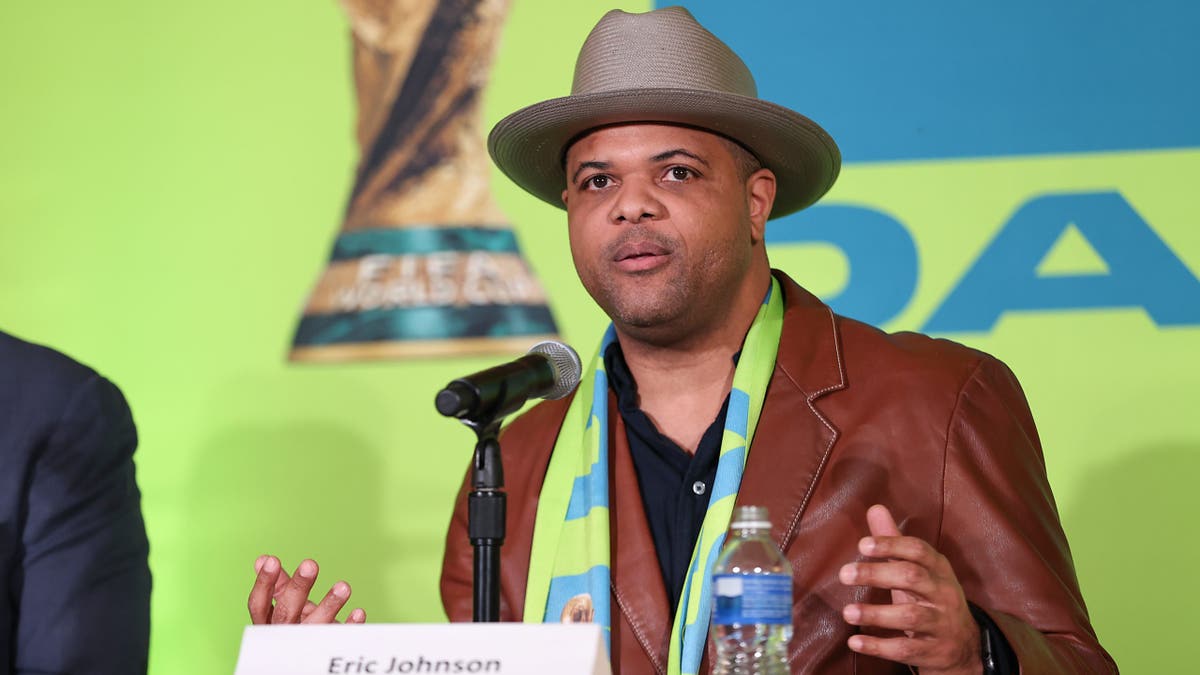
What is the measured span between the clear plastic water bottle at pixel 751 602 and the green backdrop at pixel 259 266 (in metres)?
1.31

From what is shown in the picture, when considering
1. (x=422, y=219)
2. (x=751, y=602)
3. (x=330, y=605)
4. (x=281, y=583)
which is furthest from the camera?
(x=422, y=219)

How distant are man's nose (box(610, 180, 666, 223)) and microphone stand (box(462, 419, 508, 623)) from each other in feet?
3.08

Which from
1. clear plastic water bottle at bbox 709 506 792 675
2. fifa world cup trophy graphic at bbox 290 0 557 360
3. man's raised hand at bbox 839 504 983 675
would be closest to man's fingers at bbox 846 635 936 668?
man's raised hand at bbox 839 504 983 675

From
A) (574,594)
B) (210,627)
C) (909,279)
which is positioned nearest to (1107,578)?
(909,279)

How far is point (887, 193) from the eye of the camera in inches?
134

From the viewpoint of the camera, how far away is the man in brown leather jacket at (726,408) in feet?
7.76

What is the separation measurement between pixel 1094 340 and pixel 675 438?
114 cm

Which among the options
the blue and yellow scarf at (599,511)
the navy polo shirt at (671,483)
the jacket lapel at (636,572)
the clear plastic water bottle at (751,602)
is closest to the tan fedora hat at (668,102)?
the blue and yellow scarf at (599,511)

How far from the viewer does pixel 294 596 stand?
84.2 inches

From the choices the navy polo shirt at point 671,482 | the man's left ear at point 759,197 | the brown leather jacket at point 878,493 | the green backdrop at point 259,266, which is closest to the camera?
the brown leather jacket at point 878,493

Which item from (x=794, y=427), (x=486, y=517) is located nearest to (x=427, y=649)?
(x=486, y=517)

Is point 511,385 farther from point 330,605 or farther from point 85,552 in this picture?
point 85,552

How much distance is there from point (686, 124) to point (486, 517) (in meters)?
1.23

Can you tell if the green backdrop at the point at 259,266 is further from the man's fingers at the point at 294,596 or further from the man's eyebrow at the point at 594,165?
the man's fingers at the point at 294,596
